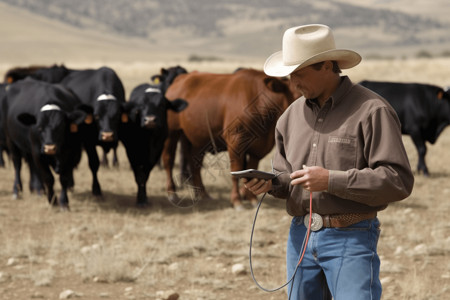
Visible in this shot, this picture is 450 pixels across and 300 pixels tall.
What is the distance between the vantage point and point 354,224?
3.04 m

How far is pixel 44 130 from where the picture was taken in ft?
30.0

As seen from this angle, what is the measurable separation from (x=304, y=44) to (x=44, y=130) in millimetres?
6746

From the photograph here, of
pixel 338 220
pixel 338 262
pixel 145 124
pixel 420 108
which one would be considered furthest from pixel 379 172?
pixel 420 108

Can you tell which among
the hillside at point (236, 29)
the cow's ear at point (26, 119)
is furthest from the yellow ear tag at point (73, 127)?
the hillside at point (236, 29)

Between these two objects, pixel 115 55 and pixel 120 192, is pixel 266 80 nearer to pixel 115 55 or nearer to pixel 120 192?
pixel 120 192

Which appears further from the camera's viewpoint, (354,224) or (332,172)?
(354,224)

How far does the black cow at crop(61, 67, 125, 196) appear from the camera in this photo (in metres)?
9.74

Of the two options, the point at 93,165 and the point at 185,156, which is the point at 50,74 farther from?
the point at 185,156

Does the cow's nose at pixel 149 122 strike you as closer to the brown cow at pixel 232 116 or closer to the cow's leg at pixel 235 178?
the brown cow at pixel 232 116

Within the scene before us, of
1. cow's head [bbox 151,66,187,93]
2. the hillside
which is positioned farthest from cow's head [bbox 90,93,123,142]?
the hillside

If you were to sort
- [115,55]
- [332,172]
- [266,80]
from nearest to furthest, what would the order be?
[332,172], [266,80], [115,55]

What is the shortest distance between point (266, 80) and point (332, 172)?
6320 millimetres

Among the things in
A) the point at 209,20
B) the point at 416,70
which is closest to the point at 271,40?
the point at 209,20

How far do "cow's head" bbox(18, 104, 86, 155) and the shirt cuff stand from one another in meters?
6.67
